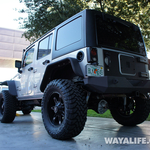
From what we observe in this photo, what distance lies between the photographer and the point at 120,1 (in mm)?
9648

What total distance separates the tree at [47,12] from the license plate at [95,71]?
282 inches

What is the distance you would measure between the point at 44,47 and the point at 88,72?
1867 mm

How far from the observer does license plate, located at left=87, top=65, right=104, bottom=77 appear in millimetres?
2880

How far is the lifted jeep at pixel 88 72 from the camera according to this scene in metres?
2.83

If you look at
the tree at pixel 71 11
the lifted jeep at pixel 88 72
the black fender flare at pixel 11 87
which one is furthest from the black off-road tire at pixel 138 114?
the tree at pixel 71 11

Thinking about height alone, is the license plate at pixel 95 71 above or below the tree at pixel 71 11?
below

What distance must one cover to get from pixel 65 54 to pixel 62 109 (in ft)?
3.33

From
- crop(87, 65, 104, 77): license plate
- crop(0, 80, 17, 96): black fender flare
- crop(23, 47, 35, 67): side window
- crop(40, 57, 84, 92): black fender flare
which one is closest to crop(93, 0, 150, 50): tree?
crop(23, 47, 35, 67): side window

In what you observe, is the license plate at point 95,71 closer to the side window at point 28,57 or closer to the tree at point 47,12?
the side window at point 28,57

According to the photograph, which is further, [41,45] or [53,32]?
[41,45]

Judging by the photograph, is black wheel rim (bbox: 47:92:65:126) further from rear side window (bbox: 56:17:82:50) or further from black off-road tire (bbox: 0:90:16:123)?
black off-road tire (bbox: 0:90:16:123)

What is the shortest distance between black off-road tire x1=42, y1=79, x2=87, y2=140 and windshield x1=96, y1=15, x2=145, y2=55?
0.96m

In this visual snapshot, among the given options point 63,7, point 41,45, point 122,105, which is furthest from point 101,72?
point 63,7

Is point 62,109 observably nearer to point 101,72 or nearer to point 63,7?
point 101,72
